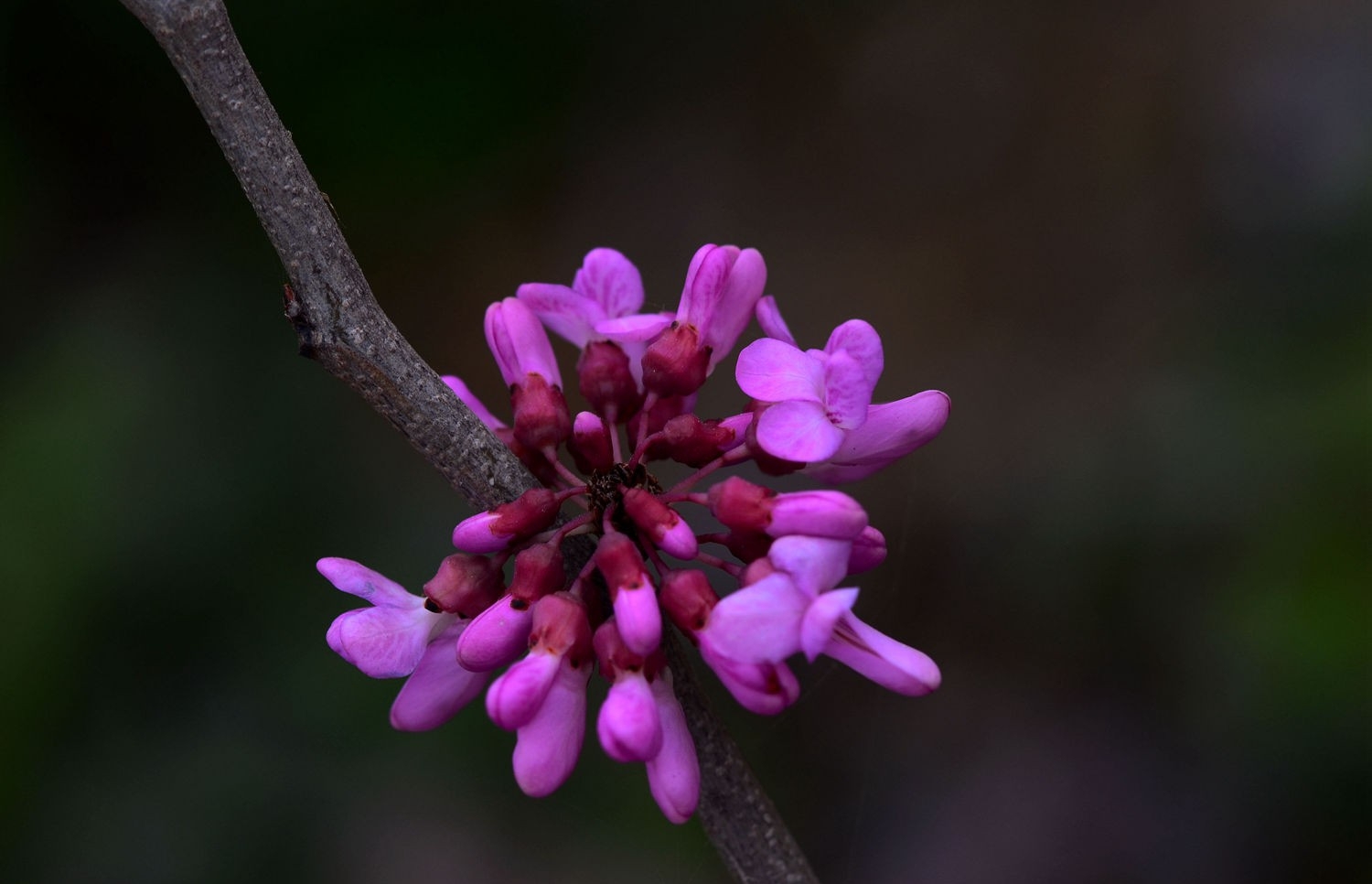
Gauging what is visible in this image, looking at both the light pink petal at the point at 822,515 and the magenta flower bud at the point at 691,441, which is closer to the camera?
the light pink petal at the point at 822,515

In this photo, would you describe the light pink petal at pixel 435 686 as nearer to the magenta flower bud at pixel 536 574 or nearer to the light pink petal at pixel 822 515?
the magenta flower bud at pixel 536 574

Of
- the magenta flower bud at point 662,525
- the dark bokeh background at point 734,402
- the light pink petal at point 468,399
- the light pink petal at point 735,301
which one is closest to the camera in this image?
the magenta flower bud at point 662,525

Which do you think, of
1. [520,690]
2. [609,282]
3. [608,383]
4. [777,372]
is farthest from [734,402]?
[520,690]

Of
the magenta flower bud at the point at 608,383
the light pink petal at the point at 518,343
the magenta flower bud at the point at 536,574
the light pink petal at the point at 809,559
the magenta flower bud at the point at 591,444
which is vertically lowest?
the light pink petal at the point at 809,559

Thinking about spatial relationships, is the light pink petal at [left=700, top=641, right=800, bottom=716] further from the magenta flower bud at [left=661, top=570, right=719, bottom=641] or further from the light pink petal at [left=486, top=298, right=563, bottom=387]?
the light pink petal at [left=486, top=298, right=563, bottom=387]

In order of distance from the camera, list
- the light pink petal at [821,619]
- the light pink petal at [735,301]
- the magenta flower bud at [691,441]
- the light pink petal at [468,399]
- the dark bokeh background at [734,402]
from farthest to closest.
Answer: the dark bokeh background at [734,402] < the light pink petal at [468,399] < the light pink petal at [735,301] < the magenta flower bud at [691,441] < the light pink petal at [821,619]

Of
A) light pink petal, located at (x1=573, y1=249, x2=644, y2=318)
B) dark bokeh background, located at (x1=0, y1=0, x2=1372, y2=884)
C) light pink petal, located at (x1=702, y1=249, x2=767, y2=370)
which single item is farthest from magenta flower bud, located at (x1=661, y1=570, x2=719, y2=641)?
dark bokeh background, located at (x1=0, y1=0, x2=1372, y2=884)

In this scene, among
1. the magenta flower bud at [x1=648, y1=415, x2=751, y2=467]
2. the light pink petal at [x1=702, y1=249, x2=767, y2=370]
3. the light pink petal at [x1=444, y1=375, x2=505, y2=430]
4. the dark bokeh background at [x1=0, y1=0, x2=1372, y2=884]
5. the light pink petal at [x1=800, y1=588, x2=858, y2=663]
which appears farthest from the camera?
the dark bokeh background at [x1=0, y1=0, x2=1372, y2=884]

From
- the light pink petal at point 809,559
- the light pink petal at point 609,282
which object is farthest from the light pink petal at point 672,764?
the light pink petal at point 609,282
